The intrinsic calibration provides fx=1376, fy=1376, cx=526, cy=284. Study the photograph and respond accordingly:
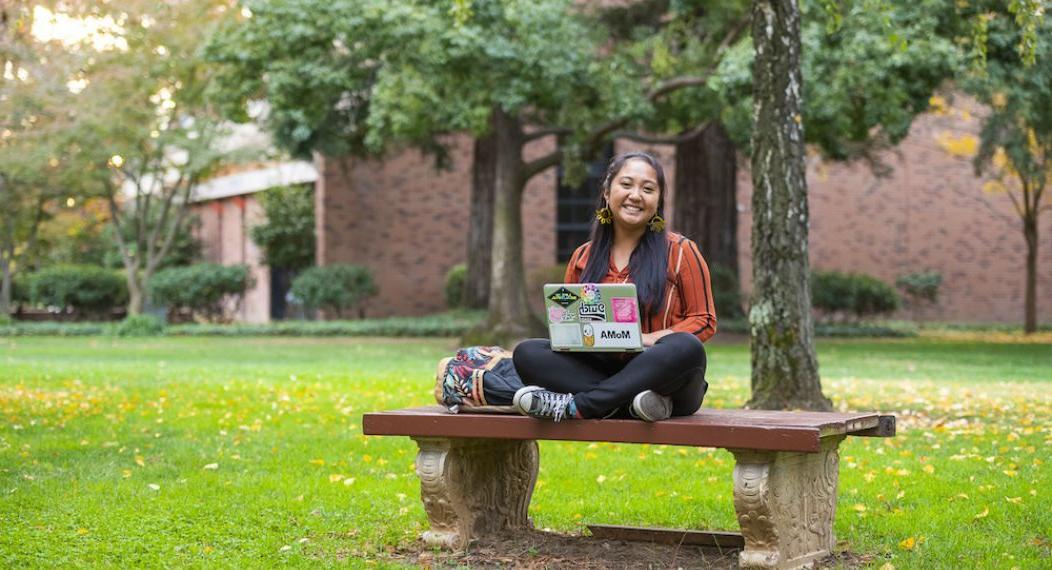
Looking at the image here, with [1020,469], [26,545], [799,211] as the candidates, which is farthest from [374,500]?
[799,211]

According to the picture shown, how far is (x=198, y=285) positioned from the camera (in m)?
32.8

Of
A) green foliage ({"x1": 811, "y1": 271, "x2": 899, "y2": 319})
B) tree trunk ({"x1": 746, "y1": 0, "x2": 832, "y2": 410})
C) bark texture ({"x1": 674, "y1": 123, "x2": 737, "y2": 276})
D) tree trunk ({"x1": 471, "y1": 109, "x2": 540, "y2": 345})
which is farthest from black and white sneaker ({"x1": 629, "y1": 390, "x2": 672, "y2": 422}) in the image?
green foliage ({"x1": 811, "y1": 271, "x2": 899, "y2": 319})

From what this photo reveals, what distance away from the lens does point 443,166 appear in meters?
27.0

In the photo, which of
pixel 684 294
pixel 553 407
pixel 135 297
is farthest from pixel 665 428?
pixel 135 297

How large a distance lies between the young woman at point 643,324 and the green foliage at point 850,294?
24.4 metres

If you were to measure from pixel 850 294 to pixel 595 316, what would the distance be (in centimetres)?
2559

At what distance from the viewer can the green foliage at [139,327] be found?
28.5 meters

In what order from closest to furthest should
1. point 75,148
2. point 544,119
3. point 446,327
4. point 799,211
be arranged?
point 799,211 → point 544,119 → point 446,327 → point 75,148

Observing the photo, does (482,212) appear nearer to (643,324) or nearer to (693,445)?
(643,324)

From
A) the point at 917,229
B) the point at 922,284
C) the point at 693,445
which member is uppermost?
the point at 917,229

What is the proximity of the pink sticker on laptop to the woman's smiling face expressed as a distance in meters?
0.63

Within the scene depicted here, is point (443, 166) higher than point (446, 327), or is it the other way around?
point (443, 166)

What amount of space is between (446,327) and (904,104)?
35.3ft

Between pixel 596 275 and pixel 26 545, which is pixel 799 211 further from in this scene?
pixel 26 545
